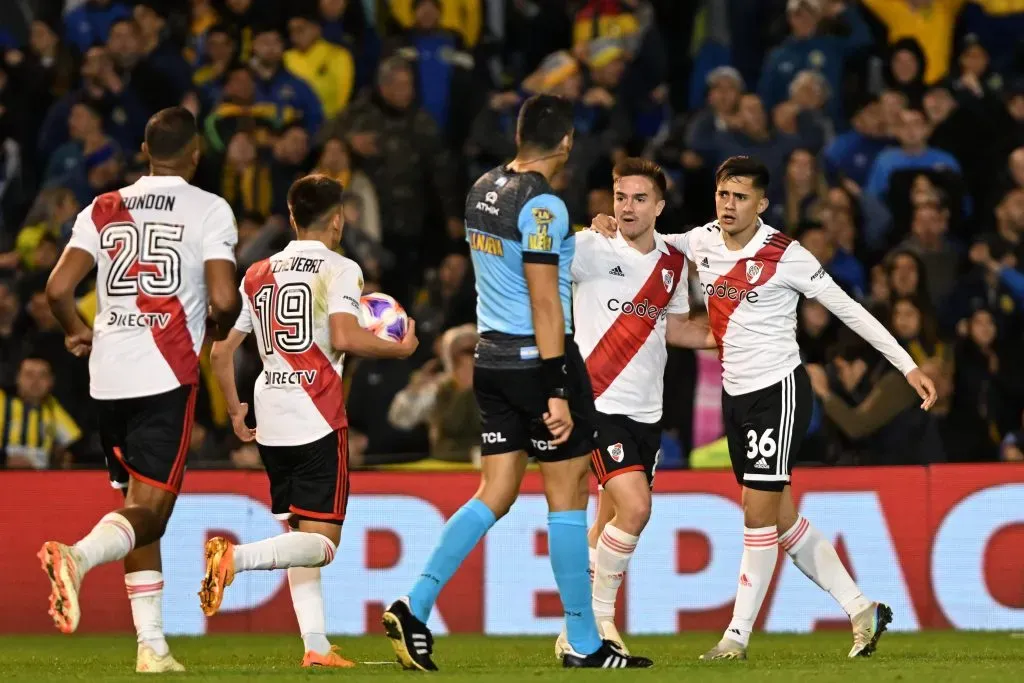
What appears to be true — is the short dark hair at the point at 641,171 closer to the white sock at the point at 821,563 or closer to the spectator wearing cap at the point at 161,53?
the white sock at the point at 821,563

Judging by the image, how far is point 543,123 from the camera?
27.4ft

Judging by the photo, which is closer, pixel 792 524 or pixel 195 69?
pixel 792 524

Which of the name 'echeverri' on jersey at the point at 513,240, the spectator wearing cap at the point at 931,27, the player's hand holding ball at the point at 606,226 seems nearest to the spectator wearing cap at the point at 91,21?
the spectator wearing cap at the point at 931,27

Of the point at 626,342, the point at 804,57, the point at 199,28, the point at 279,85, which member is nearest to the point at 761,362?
the point at 626,342

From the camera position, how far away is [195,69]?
697 inches

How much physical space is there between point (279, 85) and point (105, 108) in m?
1.64

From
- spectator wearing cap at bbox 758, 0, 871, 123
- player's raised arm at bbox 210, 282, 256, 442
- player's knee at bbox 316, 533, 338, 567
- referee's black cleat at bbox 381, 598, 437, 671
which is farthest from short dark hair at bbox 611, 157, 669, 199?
spectator wearing cap at bbox 758, 0, 871, 123

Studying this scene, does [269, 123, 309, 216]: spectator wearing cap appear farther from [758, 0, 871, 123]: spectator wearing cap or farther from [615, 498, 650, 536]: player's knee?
[615, 498, 650, 536]: player's knee

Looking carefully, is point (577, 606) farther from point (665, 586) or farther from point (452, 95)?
point (452, 95)

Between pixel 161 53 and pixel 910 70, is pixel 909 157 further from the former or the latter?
pixel 161 53

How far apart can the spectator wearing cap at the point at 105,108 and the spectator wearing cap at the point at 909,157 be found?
22.2 ft

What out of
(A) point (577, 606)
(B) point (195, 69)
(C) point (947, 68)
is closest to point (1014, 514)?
(A) point (577, 606)

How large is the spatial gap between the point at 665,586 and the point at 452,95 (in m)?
6.17

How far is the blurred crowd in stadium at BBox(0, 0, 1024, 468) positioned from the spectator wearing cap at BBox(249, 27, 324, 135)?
0.9 inches
